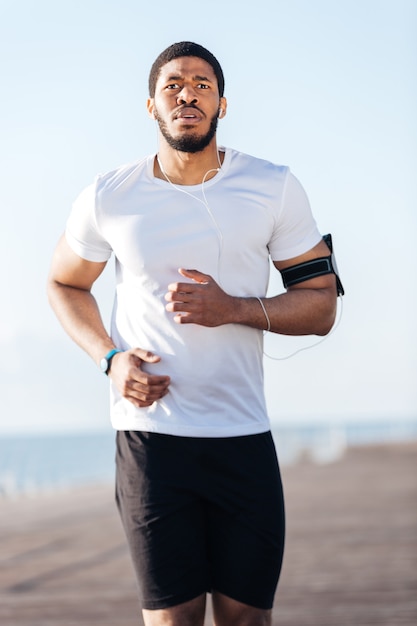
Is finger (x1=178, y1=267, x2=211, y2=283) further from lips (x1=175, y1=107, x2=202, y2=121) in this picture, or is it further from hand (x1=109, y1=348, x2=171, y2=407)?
lips (x1=175, y1=107, x2=202, y2=121)

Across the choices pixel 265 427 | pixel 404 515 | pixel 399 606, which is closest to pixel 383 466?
pixel 404 515

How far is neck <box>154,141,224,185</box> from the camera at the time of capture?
253 centimetres

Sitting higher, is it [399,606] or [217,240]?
[217,240]

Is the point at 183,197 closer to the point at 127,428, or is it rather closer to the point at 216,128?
the point at 216,128

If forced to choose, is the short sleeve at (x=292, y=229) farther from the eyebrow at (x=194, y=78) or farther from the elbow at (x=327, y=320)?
the eyebrow at (x=194, y=78)

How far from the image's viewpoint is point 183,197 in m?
2.48

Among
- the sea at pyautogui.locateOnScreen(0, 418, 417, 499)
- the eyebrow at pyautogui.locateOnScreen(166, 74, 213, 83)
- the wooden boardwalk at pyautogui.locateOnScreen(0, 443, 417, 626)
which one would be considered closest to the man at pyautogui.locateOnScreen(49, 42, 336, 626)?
the eyebrow at pyautogui.locateOnScreen(166, 74, 213, 83)

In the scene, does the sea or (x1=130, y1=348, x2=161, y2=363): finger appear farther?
the sea

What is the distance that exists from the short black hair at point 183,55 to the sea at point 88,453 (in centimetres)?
1199

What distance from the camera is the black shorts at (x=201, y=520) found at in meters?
2.39

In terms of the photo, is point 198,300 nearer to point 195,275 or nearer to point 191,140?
point 195,275

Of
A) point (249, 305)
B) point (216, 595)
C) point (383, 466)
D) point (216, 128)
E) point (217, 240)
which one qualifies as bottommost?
point (383, 466)

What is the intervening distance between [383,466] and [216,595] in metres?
15.0

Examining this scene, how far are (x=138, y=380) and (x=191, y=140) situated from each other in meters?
0.61
